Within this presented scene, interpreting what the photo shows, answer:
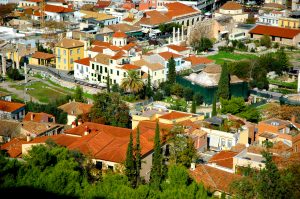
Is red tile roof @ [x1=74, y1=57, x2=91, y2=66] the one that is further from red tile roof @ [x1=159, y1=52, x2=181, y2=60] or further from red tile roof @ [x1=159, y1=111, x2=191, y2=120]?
red tile roof @ [x1=159, y1=111, x2=191, y2=120]

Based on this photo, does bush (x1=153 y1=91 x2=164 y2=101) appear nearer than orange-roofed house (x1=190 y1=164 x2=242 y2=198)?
No

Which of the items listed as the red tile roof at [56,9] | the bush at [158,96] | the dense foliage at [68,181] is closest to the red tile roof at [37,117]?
the dense foliage at [68,181]

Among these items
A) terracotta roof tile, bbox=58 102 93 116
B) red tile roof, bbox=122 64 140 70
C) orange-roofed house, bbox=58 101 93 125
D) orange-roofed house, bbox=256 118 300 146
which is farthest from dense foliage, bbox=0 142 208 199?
red tile roof, bbox=122 64 140 70

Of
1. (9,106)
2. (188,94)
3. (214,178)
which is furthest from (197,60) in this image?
(214,178)

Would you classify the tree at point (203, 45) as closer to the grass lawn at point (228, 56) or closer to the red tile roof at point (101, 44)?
the grass lawn at point (228, 56)

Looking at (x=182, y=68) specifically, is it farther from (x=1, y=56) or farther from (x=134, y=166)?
(x=134, y=166)

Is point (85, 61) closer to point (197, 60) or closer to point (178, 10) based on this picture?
point (197, 60)
